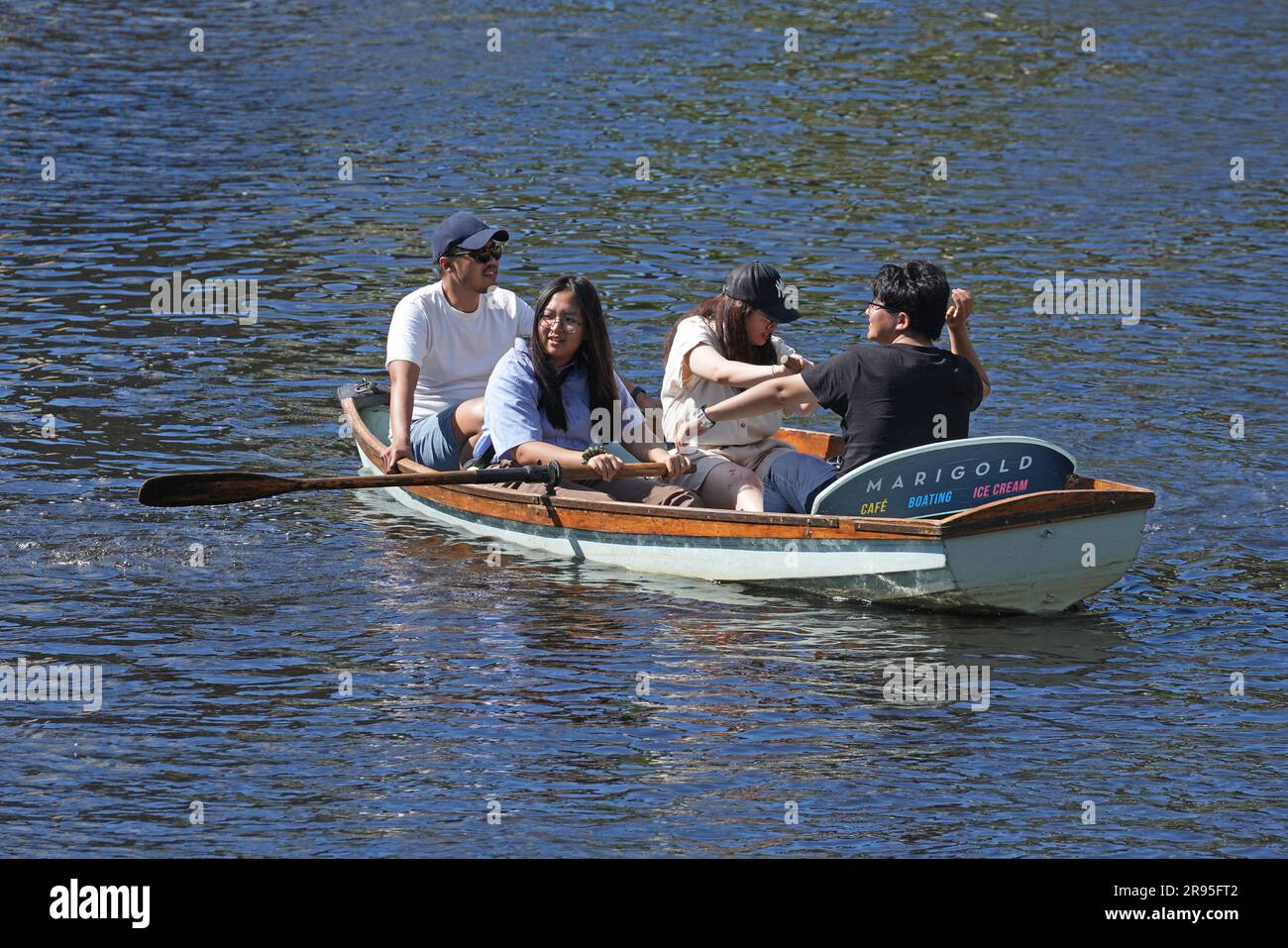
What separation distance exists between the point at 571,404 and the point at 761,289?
1358 millimetres

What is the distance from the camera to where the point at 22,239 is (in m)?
20.4

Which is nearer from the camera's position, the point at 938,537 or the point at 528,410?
the point at 938,537

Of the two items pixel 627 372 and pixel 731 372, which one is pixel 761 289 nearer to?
pixel 731 372

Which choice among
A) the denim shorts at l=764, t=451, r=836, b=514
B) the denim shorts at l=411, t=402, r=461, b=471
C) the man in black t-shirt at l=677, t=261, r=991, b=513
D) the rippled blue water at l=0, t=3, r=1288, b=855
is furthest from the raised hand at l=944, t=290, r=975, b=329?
the denim shorts at l=411, t=402, r=461, b=471

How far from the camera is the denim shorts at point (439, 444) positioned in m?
12.0

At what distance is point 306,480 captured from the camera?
1123cm

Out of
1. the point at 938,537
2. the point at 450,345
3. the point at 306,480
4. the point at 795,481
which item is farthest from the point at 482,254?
the point at 938,537

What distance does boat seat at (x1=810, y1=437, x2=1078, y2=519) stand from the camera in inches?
393

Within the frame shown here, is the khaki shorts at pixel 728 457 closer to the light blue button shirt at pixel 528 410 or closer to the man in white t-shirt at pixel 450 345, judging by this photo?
the light blue button shirt at pixel 528 410

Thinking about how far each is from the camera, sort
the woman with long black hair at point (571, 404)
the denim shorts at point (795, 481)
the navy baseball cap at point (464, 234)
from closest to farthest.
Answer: the denim shorts at point (795, 481)
the woman with long black hair at point (571, 404)
the navy baseball cap at point (464, 234)

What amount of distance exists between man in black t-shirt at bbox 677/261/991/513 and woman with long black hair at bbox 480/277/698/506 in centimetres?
100

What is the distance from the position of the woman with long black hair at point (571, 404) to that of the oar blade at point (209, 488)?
4.10ft

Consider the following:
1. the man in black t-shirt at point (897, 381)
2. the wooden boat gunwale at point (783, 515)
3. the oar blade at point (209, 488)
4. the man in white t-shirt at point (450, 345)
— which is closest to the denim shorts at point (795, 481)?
the wooden boat gunwale at point (783, 515)
